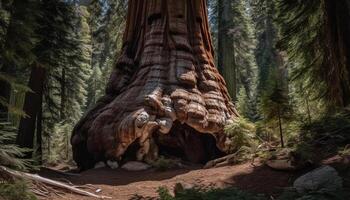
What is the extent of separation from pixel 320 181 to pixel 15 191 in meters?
4.22

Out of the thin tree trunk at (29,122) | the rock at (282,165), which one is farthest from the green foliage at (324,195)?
the thin tree trunk at (29,122)

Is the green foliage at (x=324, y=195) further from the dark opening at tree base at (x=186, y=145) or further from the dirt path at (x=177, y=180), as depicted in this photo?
the dark opening at tree base at (x=186, y=145)

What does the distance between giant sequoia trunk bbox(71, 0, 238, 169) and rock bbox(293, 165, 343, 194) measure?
497cm

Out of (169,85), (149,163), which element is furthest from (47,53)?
(149,163)

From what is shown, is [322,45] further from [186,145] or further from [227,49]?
[227,49]

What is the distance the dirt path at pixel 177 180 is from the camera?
6410 millimetres

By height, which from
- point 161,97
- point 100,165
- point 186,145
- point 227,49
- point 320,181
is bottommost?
point 320,181

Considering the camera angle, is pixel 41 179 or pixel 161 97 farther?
pixel 161 97

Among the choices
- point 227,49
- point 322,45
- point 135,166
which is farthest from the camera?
point 227,49

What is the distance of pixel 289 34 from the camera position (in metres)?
10.5

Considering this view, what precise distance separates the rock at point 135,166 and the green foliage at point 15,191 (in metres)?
4.79

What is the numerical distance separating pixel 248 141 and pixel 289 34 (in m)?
3.14

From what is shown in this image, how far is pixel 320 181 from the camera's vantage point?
213 inches

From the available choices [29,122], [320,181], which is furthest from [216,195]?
[29,122]
